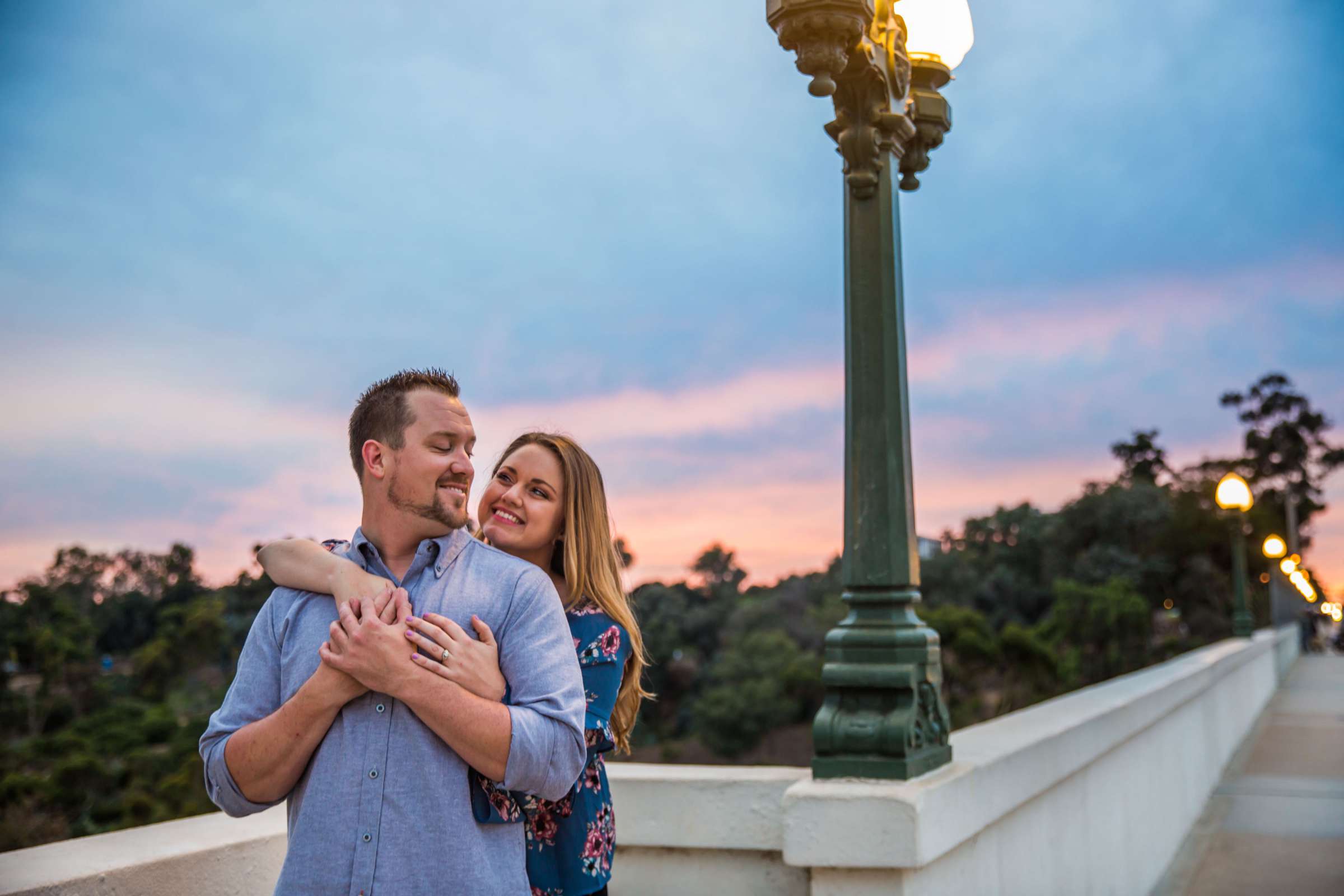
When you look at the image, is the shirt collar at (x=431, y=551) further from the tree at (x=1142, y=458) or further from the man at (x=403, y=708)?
the tree at (x=1142, y=458)

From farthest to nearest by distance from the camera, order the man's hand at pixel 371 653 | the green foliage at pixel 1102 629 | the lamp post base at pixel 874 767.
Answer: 1. the green foliage at pixel 1102 629
2. the lamp post base at pixel 874 767
3. the man's hand at pixel 371 653

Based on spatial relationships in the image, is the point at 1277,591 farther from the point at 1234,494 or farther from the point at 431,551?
the point at 431,551

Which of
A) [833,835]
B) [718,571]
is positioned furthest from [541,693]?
[718,571]

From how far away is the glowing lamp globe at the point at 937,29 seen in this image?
13.7ft

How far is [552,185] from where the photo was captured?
182 feet

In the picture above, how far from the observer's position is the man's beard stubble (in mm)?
2057

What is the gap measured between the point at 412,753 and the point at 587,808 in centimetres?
76

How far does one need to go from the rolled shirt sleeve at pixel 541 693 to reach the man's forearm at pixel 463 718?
22 mm

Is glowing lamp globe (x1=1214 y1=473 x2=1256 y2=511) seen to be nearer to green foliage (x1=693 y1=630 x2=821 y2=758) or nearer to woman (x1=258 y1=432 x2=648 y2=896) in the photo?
woman (x1=258 y1=432 x2=648 y2=896)

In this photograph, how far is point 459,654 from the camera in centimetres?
191

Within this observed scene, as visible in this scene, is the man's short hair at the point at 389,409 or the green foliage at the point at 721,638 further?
the green foliage at the point at 721,638

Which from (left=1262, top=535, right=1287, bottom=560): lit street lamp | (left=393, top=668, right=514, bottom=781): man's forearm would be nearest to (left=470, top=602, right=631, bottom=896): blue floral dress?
(left=393, top=668, right=514, bottom=781): man's forearm

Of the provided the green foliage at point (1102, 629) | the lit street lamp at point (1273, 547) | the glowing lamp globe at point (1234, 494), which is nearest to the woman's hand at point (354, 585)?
the glowing lamp globe at point (1234, 494)

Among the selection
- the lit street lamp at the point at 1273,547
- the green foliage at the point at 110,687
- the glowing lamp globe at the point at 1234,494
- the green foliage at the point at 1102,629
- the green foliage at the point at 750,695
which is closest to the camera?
the glowing lamp globe at the point at 1234,494
